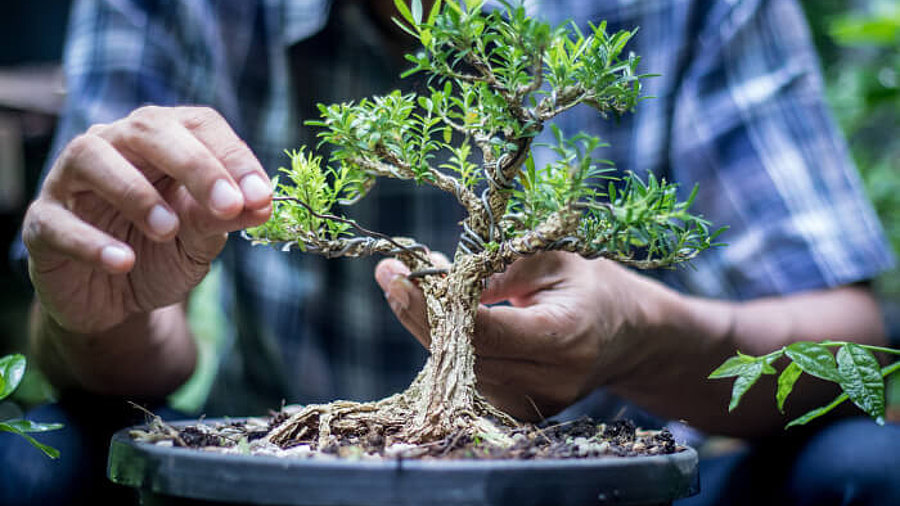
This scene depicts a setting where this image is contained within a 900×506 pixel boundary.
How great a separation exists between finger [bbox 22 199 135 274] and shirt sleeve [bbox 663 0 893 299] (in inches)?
53.3

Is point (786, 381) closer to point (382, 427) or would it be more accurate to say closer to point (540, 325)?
point (540, 325)

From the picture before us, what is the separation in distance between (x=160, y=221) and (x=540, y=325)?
1.55ft

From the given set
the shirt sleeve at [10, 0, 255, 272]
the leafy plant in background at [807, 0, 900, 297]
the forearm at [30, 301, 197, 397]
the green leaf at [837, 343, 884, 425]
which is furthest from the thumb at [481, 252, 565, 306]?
the leafy plant in background at [807, 0, 900, 297]

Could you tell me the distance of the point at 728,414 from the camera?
4.38ft

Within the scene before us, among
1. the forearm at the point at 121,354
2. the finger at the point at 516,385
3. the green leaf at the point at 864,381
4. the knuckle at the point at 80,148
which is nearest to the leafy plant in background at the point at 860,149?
the green leaf at the point at 864,381

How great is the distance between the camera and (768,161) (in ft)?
5.15

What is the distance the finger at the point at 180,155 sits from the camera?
71cm

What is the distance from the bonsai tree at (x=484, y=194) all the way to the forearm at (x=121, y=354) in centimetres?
53

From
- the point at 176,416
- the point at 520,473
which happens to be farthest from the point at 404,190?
the point at 520,473

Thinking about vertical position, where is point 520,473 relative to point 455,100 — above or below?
below

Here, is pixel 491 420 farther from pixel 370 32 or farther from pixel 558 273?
pixel 370 32

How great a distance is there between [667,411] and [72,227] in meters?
1.11

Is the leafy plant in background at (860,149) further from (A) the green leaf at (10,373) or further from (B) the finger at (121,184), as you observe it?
(A) the green leaf at (10,373)

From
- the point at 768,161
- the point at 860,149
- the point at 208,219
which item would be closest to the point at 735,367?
the point at 208,219
